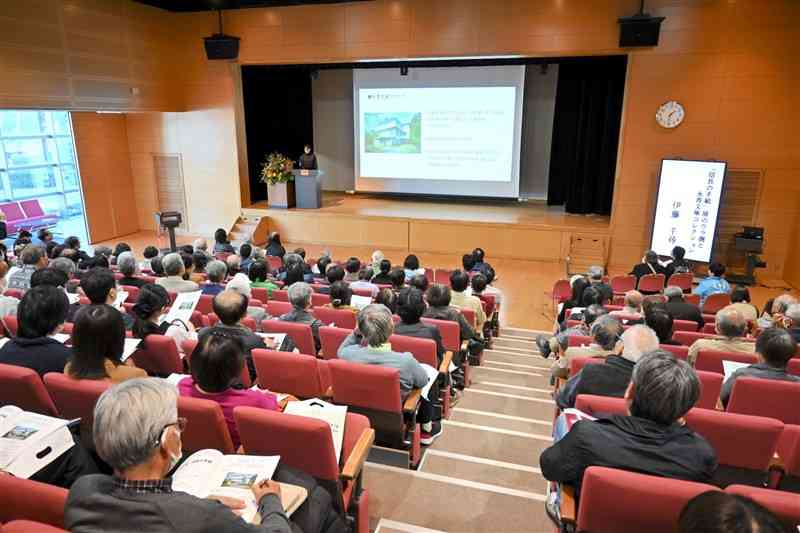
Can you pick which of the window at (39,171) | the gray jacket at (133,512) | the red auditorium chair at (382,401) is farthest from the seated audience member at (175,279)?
the window at (39,171)

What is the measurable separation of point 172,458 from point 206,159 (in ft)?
37.3

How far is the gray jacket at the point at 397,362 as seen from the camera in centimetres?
306

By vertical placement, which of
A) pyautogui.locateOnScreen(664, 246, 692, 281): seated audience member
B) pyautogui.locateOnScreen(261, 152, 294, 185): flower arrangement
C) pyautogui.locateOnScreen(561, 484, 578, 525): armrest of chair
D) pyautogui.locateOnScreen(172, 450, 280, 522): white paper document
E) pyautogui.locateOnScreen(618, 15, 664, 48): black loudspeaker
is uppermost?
pyautogui.locateOnScreen(618, 15, 664, 48): black loudspeaker

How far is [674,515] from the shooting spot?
167 cm

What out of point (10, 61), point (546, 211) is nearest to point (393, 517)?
point (10, 61)

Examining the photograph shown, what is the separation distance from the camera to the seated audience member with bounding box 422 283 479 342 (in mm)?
4637

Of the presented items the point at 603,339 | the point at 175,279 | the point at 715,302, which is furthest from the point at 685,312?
the point at 175,279

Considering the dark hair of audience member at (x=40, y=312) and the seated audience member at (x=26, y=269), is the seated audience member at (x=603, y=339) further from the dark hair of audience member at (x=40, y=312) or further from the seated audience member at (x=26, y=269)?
the seated audience member at (x=26, y=269)

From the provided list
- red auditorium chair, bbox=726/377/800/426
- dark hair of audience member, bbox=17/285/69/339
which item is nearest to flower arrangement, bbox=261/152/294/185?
dark hair of audience member, bbox=17/285/69/339

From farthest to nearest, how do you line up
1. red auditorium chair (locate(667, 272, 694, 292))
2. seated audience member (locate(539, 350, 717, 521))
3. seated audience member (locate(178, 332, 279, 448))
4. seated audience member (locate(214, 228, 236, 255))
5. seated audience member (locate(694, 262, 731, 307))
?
seated audience member (locate(214, 228, 236, 255))
red auditorium chair (locate(667, 272, 694, 292))
seated audience member (locate(694, 262, 731, 307))
seated audience member (locate(178, 332, 279, 448))
seated audience member (locate(539, 350, 717, 521))

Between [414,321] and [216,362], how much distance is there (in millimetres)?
2033

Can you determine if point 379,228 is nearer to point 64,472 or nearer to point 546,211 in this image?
point 546,211

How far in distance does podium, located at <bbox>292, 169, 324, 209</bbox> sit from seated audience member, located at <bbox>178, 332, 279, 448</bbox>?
9678 mm

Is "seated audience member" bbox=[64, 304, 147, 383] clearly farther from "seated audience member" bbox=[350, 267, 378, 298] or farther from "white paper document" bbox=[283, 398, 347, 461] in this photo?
"seated audience member" bbox=[350, 267, 378, 298]
